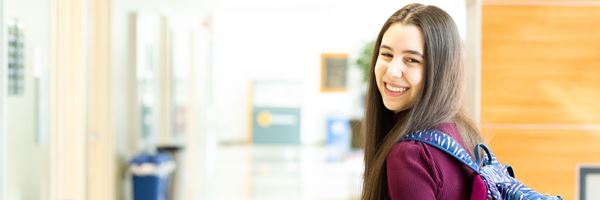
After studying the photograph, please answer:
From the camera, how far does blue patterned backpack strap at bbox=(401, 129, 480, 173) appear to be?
1.62m

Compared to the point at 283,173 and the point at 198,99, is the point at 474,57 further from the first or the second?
the point at 283,173

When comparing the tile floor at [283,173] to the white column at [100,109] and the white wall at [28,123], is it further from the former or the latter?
the white wall at [28,123]

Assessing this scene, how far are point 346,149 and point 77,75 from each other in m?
10.2

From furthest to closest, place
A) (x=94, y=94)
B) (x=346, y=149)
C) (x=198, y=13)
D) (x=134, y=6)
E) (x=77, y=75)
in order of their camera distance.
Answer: (x=346, y=149) < (x=198, y=13) < (x=134, y=6) < (x=94, y=94) < (x=77, y=75)

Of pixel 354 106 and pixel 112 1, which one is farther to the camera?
pixel 354 106

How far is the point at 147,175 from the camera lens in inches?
264

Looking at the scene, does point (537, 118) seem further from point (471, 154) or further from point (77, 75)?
point (77, 75)

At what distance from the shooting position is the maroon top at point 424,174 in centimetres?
155

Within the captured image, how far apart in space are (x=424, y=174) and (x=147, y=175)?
5456mm

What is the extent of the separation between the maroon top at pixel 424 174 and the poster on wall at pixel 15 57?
8.95ft

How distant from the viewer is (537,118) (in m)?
3.17

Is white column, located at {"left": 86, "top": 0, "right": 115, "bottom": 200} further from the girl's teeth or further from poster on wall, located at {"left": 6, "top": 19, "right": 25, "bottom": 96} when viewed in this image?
the girl's teeth

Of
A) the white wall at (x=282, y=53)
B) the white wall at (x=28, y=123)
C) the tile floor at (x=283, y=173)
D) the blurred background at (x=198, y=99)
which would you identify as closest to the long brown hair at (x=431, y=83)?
the blurred background at (x=198, y=99)

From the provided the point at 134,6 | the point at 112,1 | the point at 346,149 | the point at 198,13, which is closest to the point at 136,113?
the point at 134,6
